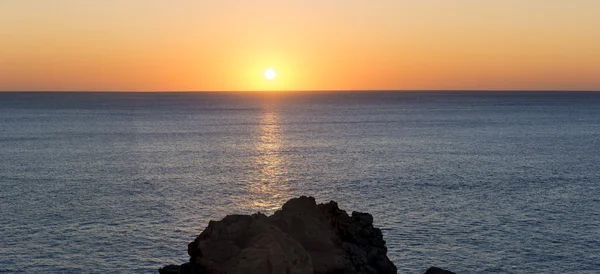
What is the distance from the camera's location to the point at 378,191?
8675 cm

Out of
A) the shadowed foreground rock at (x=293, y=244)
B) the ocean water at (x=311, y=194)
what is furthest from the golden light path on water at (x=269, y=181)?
the shadowed foreground rock at (x=293, y=244)

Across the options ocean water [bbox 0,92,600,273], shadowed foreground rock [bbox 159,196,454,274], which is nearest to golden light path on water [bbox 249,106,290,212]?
ocean water [bbox 0,92,600,273]

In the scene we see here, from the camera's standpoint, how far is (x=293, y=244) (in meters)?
35.9

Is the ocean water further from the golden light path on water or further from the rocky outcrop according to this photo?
the rocky outcrop

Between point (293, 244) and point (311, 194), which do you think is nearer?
point (293, 244)

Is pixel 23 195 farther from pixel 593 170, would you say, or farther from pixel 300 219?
pixel 593 170

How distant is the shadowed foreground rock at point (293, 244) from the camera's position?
3444cm

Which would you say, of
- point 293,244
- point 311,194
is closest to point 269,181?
point 311,194

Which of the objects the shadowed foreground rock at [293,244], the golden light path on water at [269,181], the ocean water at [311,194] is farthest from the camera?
the golden light path on water at [269,181]

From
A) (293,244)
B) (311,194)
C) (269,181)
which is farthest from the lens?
(269,181)

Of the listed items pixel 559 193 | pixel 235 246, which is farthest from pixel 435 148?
pixel 235 246

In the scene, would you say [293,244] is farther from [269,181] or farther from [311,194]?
[269,181]

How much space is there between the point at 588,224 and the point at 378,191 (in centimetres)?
2652

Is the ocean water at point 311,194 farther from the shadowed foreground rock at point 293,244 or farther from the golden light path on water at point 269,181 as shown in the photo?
the shadowed foreground rock at point 293,244
